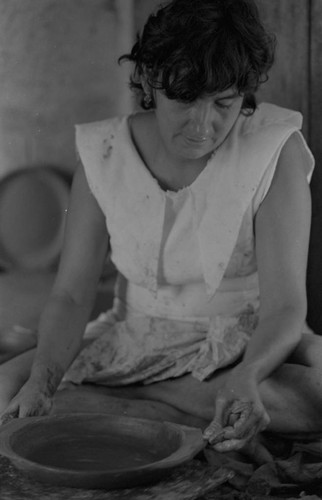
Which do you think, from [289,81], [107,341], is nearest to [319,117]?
[289,81]

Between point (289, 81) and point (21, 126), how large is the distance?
2.90ft

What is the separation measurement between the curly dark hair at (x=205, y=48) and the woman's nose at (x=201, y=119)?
0.03 metres

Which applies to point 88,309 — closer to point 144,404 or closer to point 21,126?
point 144,404

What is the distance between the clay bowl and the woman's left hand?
4cm

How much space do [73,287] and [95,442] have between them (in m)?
0.51

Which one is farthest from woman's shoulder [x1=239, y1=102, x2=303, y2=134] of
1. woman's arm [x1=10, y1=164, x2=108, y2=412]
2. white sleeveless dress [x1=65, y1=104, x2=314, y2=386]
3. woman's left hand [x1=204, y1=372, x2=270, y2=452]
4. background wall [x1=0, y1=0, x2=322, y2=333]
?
background wall [x1=0, y1=0, x2=322, y2=333]

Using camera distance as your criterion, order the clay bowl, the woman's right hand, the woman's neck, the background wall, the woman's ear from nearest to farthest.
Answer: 1. the clay bowl
2. the woman's right hand
3. the woman's ear
4. the woman's neck
5. the background wall

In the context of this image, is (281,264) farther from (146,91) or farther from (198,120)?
(146,91)

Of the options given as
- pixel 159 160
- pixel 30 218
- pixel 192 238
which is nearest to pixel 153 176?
pixel 159 160

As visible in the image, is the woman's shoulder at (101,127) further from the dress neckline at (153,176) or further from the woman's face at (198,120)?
the woman's face at (198,120)

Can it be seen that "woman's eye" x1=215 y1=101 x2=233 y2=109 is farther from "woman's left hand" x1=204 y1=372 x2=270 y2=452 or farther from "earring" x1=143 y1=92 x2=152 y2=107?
"woman's left hand" x1=204 y1=372 x2=270 y2=452

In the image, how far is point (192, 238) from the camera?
211 centimetres

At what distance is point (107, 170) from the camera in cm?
216

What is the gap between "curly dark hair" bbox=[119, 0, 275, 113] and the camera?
6.02ft
